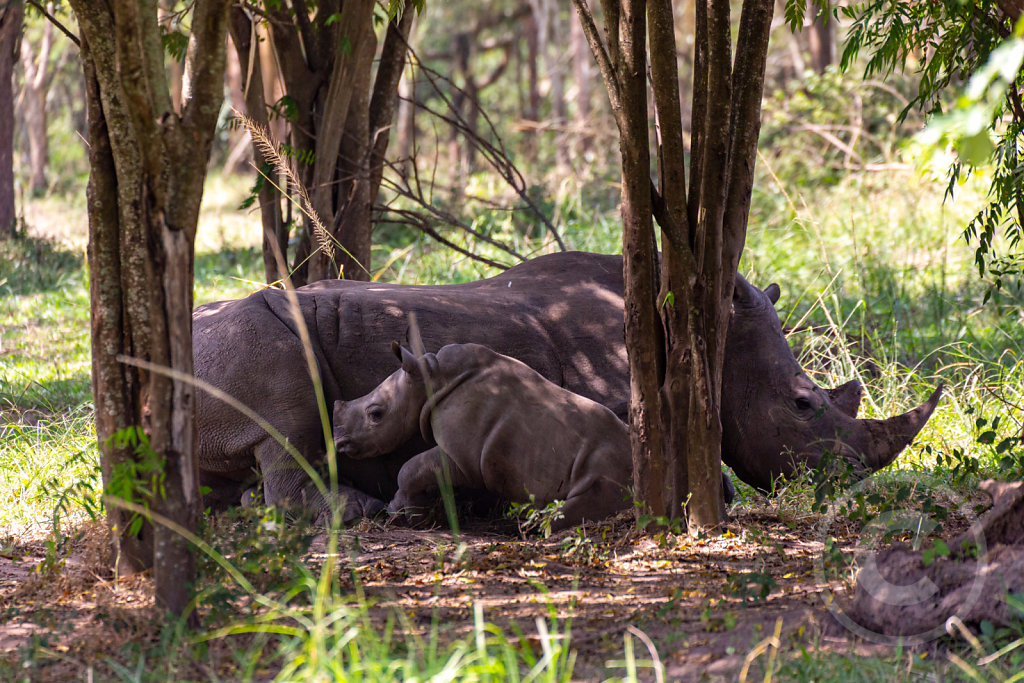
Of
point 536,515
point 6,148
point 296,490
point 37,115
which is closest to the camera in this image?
point 536,515

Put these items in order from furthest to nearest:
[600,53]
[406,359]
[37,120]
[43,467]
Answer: [37,120] → [43,467] → [406,359] → [600,53]

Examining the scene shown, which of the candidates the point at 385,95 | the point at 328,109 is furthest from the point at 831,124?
the point at 328,109

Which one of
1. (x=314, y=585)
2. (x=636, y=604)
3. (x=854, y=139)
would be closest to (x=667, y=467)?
(x=636, y=604)

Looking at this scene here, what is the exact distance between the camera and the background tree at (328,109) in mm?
6125

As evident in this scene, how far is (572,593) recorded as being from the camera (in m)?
3.43

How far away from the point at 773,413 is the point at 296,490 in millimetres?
2228

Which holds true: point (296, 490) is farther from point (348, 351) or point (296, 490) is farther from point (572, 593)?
point (572, 593)

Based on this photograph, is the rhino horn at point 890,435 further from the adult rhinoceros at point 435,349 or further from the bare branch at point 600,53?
the bare branch at point 600,53

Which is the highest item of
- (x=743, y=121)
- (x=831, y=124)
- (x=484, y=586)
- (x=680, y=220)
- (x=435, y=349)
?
(x=831, y=124)

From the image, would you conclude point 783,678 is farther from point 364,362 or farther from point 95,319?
point 364,362

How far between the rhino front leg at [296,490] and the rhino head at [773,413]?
5.57ft

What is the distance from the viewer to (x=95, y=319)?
3279mm

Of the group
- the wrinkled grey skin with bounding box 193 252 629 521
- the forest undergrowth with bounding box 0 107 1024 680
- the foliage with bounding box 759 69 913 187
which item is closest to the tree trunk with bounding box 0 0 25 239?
the forest undergrowth with bounding box 0 107 1024 680

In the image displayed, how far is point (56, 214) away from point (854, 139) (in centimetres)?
1256
